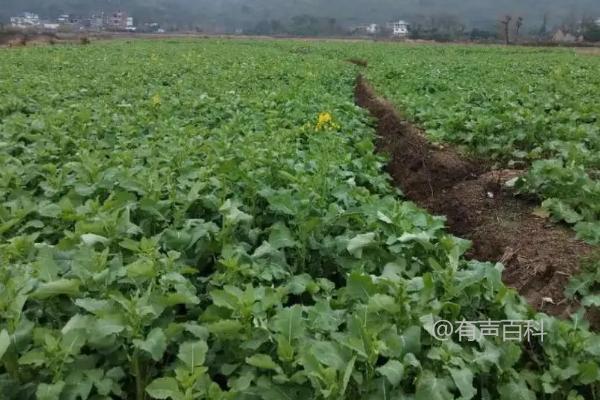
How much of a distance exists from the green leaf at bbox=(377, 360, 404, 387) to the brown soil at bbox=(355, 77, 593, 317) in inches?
61.1

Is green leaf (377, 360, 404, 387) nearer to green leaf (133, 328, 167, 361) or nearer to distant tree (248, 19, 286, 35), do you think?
green leaf (133, 328, 167, 361)

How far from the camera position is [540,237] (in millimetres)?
4230

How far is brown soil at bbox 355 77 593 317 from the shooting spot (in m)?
3.61

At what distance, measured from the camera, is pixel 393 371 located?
2068mm

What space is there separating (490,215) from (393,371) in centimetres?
327

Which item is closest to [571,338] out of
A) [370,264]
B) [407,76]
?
[370,264]

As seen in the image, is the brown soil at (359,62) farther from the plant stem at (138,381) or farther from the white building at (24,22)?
the white building at (24,22)

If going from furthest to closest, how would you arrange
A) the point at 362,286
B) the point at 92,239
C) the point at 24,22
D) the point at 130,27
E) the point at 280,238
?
the point at 130,27 → the point at 24,22 → the point at 280,238 → the point at 92,239 → the point at 362,286

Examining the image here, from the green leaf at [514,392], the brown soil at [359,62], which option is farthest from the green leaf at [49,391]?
the brown soil at [359,62]

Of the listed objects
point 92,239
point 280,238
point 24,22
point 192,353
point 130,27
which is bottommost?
point 192,353

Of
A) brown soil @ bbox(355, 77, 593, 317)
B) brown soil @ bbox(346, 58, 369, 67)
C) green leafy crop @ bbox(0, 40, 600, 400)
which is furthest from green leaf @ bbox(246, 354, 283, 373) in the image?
→ brown soil @ bbox(346, 58, 369, 67)

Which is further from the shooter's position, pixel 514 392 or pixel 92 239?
pixel 92 239

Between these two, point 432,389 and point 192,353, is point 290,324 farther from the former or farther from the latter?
point 432,389

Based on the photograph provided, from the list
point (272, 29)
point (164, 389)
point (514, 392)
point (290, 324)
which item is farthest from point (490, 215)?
point (272, 29)
